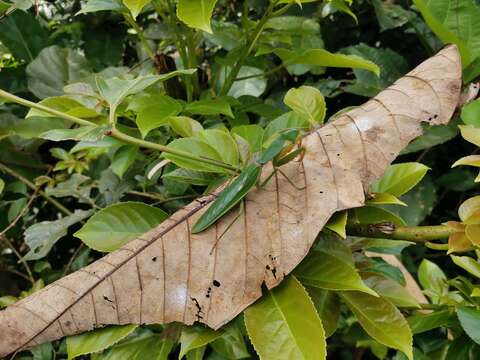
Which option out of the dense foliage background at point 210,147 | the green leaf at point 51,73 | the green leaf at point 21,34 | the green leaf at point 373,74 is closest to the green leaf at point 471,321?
the dense foliage background at point 210,147

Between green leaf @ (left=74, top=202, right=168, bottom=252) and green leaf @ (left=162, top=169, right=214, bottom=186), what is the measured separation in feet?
0.19

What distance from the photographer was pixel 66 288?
1.72 feet

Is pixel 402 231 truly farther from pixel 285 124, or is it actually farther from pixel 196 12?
pixel 196 12

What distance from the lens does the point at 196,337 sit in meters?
0.54

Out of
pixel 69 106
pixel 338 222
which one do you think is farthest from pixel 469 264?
pixel 69 106

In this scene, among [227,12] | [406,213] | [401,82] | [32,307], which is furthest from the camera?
[227,12]

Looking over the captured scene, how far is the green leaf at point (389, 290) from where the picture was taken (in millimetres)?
706

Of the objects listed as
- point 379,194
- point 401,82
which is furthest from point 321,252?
point 401,82

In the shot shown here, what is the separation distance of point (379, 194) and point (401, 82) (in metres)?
0.15

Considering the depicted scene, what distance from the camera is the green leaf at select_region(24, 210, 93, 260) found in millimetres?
853

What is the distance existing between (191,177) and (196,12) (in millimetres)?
212

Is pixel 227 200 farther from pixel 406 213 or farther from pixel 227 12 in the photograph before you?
pixel 227 12

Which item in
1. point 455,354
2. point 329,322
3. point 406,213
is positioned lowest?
point 406,213

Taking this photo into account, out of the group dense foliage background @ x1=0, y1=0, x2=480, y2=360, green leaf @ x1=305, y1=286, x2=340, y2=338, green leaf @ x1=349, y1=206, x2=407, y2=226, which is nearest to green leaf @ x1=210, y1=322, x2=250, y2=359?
dense foliage background @ x1=0, y1=0, x2=480, y2=360
